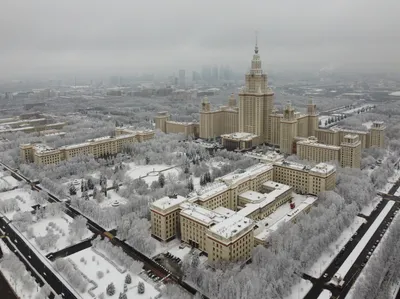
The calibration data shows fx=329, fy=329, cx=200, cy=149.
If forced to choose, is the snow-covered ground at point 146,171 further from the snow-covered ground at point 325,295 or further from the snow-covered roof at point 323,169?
the snow-covered ground at point 325,295

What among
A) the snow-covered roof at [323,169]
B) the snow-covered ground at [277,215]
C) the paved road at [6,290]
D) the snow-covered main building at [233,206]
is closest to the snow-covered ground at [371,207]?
the snow-covered main building at [233,206]

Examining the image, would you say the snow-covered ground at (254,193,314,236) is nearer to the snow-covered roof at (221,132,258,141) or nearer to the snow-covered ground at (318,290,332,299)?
the snow-covered ground at (318,290,332,299)

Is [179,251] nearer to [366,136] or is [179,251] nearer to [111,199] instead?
[111,199]

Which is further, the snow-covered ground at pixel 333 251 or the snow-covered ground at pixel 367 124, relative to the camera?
the snow-covered ground at pixel 367 124

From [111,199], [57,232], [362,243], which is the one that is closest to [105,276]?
[57,232]

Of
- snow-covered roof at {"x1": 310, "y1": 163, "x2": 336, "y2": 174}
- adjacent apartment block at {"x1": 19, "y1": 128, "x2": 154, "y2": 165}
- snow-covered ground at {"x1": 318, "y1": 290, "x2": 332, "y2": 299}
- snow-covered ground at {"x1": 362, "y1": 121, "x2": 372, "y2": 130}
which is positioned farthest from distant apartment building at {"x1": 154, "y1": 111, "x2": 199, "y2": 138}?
snow-covered ground at {"x1": 318, "y1": 290, "x2": 332, "y2": 299}
